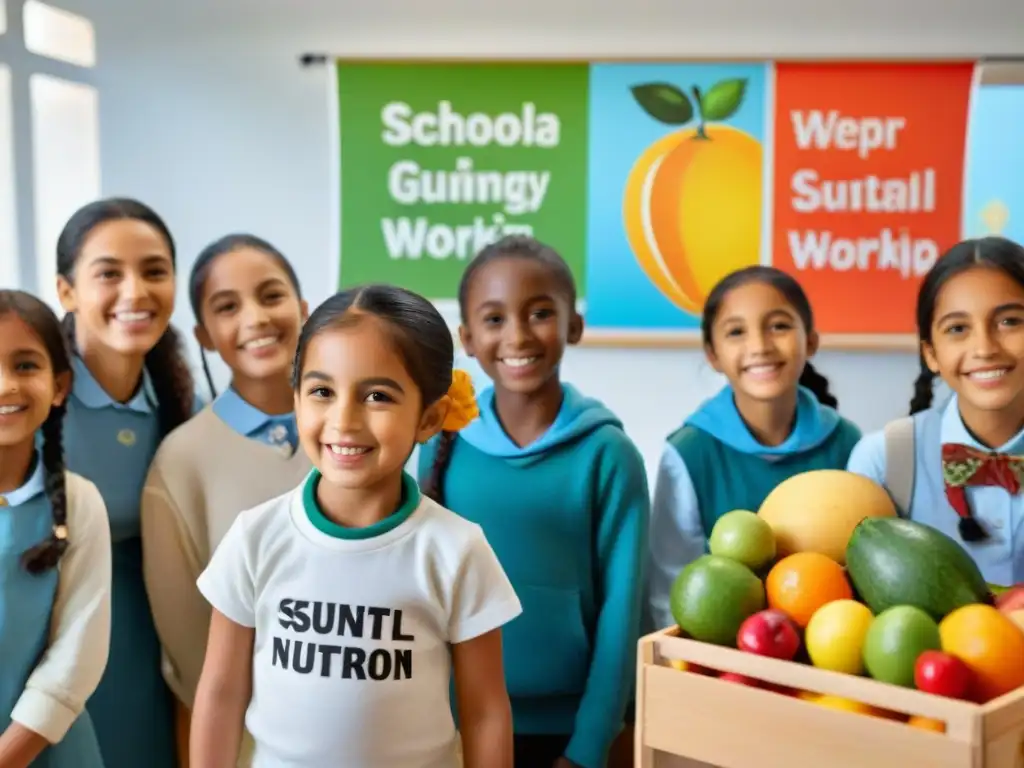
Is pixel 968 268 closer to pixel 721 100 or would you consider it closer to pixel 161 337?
pixel 161 337

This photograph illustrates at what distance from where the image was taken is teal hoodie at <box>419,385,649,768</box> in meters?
1.53

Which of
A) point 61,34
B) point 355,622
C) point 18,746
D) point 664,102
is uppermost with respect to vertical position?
point 61,34

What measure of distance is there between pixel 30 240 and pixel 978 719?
270 centimetres

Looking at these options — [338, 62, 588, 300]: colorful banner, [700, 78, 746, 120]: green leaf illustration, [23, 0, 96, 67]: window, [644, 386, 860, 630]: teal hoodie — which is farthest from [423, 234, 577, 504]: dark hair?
[23, 0, 96, 67]: window

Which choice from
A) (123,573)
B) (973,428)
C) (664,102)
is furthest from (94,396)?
(664,102)

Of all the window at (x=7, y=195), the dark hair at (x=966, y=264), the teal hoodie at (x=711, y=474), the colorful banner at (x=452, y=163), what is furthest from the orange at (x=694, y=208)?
the window at (x=7, y=195)

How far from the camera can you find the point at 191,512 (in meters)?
1.55

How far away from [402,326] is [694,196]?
6.12 feet

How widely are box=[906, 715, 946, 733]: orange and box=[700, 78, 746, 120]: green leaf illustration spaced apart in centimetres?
222

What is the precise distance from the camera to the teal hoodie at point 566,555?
153 centimetres

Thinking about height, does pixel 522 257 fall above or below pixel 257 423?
above

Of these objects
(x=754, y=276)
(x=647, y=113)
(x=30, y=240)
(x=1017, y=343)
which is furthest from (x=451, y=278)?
(x=1017, y=343)

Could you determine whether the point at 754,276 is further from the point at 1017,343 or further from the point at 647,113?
the point at 647,113

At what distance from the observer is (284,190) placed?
294 centimetres
